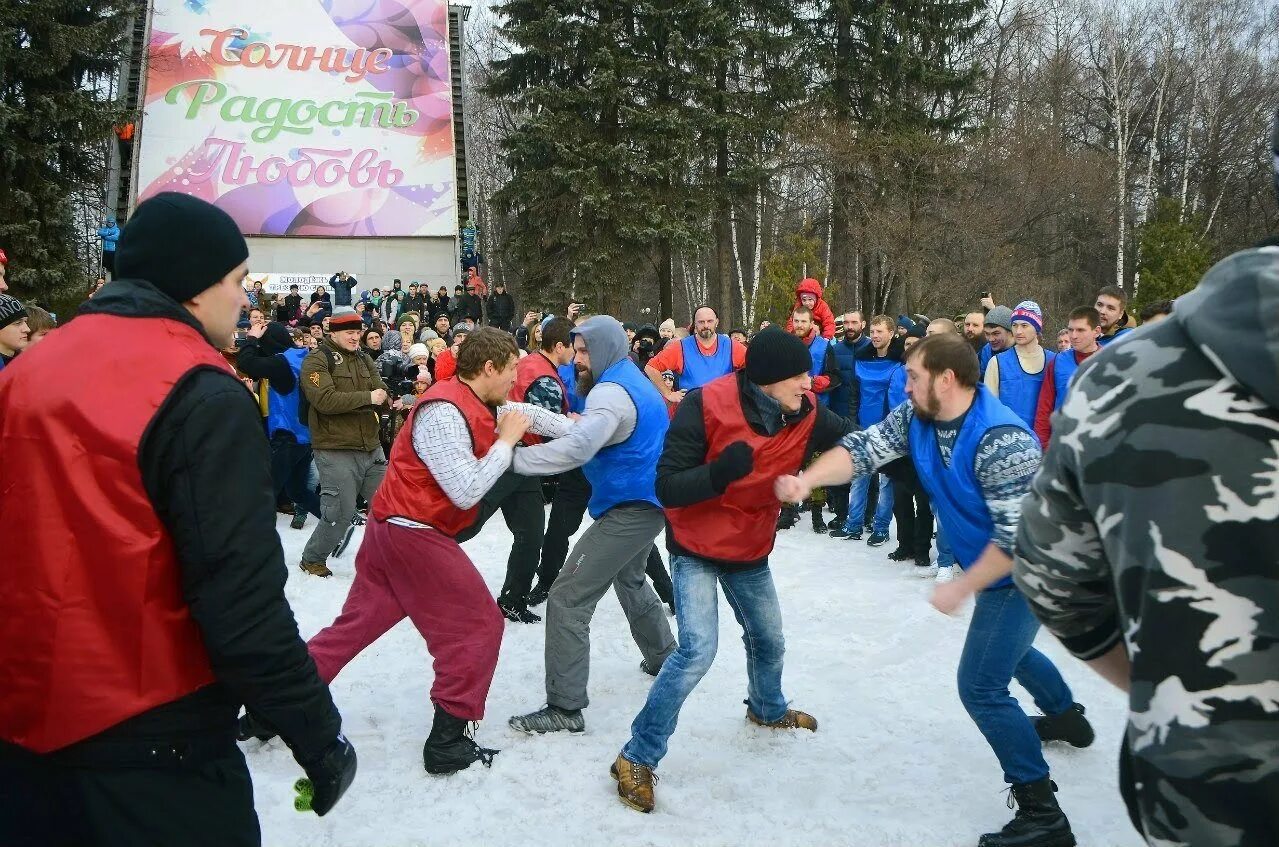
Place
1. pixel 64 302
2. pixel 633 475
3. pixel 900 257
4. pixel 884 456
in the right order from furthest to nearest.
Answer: pixel 900 257
pixel 64 302
pixel 633 475
pixel 884 456

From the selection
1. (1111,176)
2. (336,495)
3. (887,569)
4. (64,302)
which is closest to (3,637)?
(336,495)

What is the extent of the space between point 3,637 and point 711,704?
367 cm

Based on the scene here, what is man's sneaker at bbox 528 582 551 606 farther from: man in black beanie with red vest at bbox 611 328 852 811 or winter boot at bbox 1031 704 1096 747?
winter boot at bbox 1031 704 1096 747

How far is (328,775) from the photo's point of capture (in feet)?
7.16

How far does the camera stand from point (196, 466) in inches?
75.2

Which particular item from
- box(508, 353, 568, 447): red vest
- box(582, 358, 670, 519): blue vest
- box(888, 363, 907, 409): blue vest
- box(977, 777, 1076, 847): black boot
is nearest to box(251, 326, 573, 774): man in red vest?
box(582, 358, 670, 519): blue vest

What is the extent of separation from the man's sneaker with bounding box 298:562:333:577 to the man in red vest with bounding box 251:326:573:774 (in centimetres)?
326

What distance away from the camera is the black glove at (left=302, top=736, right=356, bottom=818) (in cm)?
217


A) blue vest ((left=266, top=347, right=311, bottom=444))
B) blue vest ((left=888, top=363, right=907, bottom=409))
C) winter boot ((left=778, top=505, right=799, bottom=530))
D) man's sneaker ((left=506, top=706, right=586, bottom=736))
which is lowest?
winter boot ((left=778, top=505, right=799, bottom=530))

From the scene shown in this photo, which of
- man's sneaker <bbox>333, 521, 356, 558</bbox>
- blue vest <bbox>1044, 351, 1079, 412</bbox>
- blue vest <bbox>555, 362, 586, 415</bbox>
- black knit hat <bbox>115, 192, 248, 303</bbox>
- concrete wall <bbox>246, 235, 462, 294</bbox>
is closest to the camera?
black knit hat <bbox>115, 192, 248, 303</bbox>

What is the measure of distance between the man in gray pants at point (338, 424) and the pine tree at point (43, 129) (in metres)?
14.5

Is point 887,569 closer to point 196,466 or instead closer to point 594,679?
point 594,679

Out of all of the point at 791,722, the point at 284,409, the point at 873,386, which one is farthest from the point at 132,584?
the point at 873,386

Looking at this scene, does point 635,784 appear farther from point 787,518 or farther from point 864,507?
point 787,518
